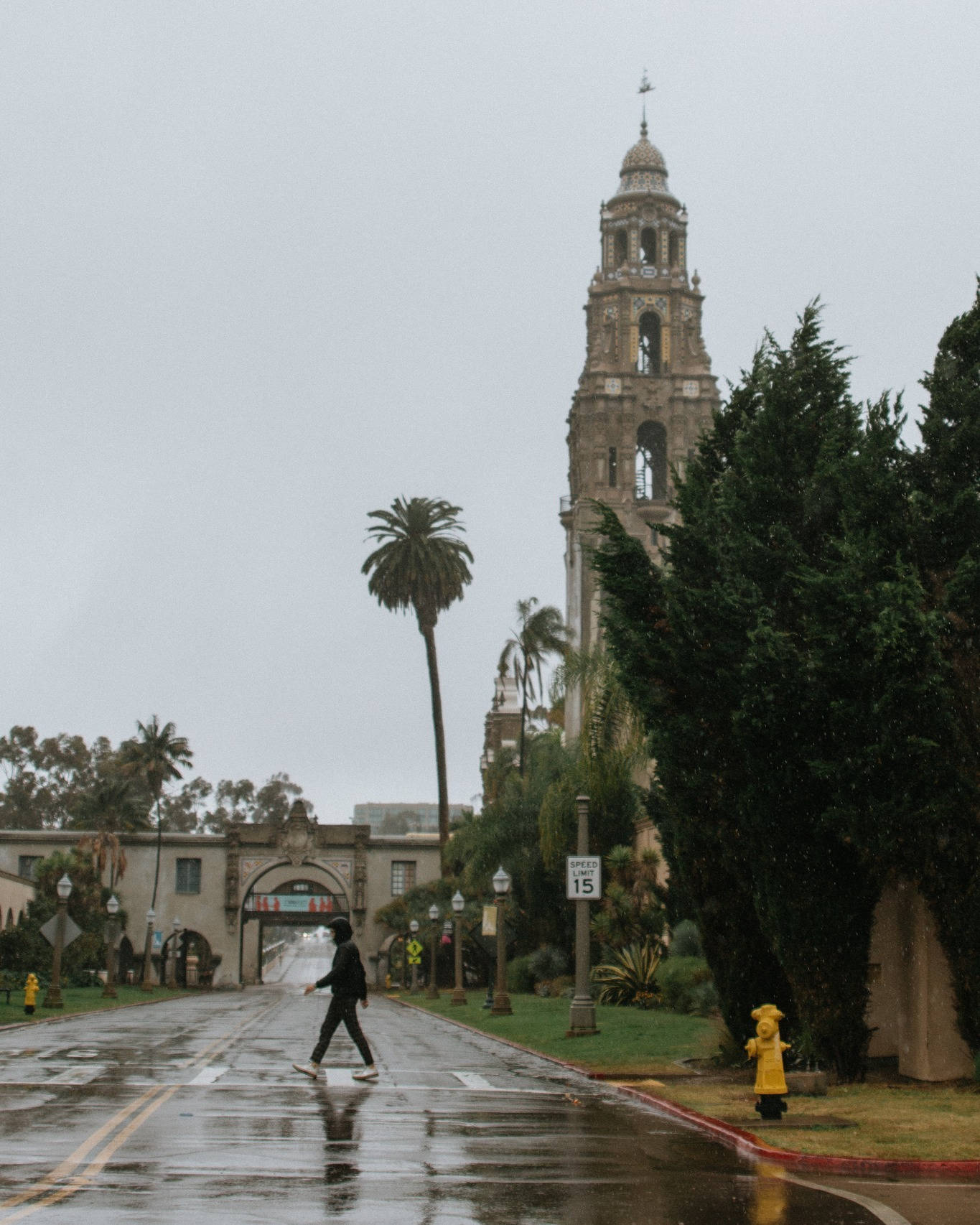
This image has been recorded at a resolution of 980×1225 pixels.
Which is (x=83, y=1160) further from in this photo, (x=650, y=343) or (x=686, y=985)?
(x=650, y=343)

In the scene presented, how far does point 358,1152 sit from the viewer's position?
10.9 meters

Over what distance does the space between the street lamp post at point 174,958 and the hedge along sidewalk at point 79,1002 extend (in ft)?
3.23

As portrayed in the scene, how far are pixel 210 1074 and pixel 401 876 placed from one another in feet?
215

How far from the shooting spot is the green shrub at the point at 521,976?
4856 centimetres

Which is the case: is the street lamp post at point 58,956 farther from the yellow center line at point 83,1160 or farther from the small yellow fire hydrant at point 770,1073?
the small yellow fire hydrant at point 770,1073

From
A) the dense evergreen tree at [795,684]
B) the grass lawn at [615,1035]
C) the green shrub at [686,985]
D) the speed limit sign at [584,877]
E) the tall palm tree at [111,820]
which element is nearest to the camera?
the dense evergreen tree at [795,684]

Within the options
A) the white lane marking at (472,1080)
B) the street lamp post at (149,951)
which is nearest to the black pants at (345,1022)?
the white lane marking at (472,1080)

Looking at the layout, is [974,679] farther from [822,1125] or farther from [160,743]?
[160,743]

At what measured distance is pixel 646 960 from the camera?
37.5m

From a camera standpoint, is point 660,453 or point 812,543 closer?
point 812,543

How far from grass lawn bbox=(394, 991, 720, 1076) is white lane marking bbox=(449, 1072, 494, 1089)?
1.53m

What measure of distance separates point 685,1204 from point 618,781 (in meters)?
34.3

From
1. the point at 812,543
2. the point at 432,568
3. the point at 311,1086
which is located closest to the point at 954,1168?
the point at 311,1086

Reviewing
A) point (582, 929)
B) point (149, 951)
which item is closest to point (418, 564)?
point (149, 951)
